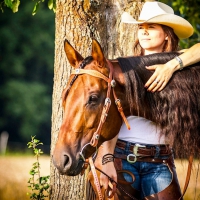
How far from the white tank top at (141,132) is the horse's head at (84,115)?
0.80 ft

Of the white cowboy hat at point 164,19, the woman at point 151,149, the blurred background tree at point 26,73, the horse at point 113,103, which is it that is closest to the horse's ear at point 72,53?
the horse at point 113,103

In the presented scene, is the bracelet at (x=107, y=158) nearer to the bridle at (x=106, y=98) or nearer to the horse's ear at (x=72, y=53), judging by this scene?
the bridle at (x=106, y=98)

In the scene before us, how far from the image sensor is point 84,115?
145 inches

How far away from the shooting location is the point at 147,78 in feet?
13.0

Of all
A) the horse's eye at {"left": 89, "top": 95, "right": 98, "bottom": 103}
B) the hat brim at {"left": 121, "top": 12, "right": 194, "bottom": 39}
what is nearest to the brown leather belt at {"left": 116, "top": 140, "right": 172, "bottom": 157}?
the horse's eye at {"left": 89, "top": 95, "right": 98, "bottom": 103}

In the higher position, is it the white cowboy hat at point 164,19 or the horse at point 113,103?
the white cowboy hat at point 164,19

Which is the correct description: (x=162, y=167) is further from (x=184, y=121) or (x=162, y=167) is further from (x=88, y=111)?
Result: (x=88, y=111)

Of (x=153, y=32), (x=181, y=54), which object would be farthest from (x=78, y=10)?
(x=181, y=54)

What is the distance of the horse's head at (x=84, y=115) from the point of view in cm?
364

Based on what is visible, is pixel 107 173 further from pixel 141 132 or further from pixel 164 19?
pixel 164 19

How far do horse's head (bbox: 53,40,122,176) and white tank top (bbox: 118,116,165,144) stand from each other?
0.24 m

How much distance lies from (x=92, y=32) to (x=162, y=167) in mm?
1850

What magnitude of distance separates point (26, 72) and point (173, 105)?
32.1 meters

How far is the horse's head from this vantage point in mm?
3643
